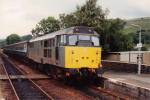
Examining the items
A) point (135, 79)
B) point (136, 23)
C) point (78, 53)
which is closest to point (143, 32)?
point (136, 23)

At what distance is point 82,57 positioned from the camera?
20938 millimetres

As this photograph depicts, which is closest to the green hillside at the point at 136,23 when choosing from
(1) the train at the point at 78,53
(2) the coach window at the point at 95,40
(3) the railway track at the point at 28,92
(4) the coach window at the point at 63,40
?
(2) the coach window at the point at 95,40

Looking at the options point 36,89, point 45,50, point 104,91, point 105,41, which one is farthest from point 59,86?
point 105,41

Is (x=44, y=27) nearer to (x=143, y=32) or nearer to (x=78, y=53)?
(x=143, y=32)

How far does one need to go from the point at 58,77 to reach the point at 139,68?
5289 mm

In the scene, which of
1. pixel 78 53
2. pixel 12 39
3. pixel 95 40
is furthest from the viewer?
pixel 12 39

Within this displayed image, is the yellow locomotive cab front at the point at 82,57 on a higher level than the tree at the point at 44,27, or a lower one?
lower

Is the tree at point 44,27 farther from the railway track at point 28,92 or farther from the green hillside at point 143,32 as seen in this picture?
the railway track at point 28,92

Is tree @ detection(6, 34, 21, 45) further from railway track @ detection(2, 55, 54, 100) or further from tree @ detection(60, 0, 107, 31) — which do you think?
railway track @ detection(2, 55, 54, 100)

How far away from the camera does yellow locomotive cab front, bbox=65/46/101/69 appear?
2058 cm

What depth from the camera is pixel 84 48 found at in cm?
2103

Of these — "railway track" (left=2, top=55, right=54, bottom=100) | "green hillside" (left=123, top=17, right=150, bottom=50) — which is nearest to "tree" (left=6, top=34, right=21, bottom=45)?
"green hillside" (left=123, top=17, right=150, bottom=50)

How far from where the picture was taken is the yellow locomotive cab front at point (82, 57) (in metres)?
20.6

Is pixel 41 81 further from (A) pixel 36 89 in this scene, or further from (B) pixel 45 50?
(A) pixel 36 89
